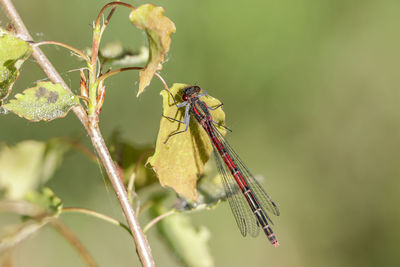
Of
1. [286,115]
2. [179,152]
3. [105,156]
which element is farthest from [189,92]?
[286,115]

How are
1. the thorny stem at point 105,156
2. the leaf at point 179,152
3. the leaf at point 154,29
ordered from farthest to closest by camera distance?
the leaf at point 179,152
the thorny stem at point 105,156
the leaf at point 154,29

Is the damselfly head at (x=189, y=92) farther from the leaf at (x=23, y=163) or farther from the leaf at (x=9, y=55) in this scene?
the leaf at (x=23, y=163)

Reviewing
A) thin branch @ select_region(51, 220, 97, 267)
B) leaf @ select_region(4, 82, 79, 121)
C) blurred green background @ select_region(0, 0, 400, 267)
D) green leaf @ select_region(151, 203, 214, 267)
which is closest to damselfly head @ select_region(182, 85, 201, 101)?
leaf @ select_region(4, 82, 79, 121)

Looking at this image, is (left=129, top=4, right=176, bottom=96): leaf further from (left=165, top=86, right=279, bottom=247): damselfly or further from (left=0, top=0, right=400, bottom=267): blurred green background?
(left=0, top=0, right=400, bottom=267): blurred green background

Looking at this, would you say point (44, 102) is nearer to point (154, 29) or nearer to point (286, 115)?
point (154, 29)

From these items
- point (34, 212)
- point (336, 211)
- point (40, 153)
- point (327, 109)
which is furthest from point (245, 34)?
point (34, 212)


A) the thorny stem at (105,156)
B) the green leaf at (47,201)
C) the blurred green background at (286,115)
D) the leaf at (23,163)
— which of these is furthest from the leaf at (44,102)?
the blurred green background at (286,115)

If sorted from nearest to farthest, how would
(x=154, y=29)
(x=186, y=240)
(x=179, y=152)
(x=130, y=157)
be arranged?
(x=154, y=29) < (x=179, y=152) < (x=130, y=157) < (x=186, y=240)

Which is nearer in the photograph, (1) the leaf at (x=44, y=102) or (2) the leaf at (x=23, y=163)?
(1) the leaf at (x=44, y=102)
